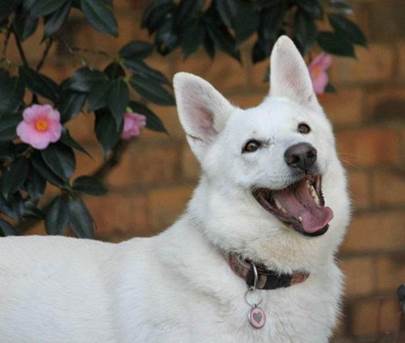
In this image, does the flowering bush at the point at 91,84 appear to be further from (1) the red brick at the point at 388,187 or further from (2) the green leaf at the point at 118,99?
(1) the red brick at the point at 388,187

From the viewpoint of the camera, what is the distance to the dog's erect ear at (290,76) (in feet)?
12.9

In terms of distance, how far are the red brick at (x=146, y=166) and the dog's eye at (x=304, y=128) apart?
5.78ft

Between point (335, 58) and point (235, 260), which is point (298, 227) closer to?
point (235, 260)

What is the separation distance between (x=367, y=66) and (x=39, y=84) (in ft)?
6.34

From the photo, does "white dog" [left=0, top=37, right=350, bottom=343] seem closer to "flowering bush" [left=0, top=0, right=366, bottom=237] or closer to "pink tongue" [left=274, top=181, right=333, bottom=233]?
"pink tongue" [left=274, top=181, right=333, bottom=233]

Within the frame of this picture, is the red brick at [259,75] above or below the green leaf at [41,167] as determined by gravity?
below

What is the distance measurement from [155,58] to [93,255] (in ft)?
5.59

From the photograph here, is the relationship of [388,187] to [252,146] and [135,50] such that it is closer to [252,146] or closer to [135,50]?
[135,50]

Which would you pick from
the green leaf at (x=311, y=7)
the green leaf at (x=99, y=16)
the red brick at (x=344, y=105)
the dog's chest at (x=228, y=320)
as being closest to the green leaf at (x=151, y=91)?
the green leaf at (x=99, y=16)

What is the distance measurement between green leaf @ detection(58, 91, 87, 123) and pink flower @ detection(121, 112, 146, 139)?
0.18m

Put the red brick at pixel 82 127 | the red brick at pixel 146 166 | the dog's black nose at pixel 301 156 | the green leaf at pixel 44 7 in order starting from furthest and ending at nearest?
the red brick at pixel 146 166 → the red brick at pixel 82 127 → the green leaf at pixel 44 7 → the dog's black nose at pixel 301 156

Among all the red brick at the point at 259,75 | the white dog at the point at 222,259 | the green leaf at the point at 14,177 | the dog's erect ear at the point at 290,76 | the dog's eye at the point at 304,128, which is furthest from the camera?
the red brick at the point at 259,75

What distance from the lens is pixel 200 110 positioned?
3.93 metres

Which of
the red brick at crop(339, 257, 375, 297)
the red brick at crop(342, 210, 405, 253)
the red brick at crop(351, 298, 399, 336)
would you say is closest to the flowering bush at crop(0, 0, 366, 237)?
the red brick at crop(342, 210, 405, 253)
